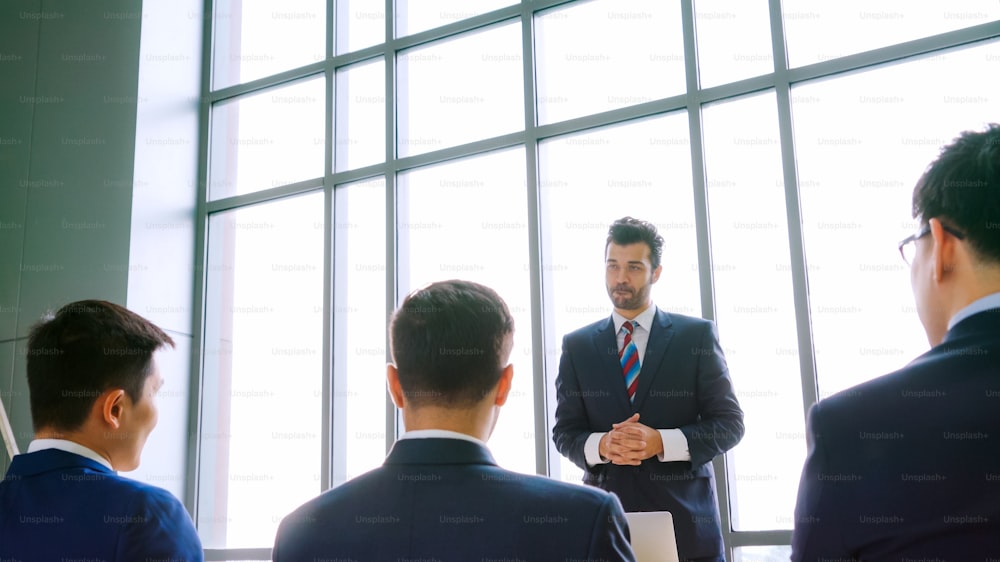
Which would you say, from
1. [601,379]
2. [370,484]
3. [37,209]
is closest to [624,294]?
[601,379]

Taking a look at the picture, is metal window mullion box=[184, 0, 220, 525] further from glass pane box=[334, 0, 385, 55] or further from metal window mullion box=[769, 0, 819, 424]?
metal window mullion box=[769, 0, 819, 424]

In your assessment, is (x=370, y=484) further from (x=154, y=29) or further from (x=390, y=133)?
(x=154, y=29)

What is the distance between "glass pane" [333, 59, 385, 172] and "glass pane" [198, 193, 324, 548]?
0.36 meters

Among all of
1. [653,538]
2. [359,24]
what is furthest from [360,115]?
[653,538]

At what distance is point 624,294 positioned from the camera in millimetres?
3270

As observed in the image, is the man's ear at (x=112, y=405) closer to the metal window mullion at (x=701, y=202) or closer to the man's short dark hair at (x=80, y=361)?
the man's short dark hair at (x=80, y=361)

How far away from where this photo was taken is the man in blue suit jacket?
3.63 feet

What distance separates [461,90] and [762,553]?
295 cm

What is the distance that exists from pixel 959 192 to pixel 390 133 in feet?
13.5

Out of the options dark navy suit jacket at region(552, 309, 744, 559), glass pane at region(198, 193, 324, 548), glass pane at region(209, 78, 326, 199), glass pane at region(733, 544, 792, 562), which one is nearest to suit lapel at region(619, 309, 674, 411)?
dark navy suit jacket at region(552, 309, 744, 559)

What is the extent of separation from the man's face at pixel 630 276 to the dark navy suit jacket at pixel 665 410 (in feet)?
0.31

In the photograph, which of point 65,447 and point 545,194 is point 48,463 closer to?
point 65,447

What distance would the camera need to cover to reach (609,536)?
109cm

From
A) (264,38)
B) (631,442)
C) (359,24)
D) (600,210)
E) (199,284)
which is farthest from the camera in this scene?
(264,38)
